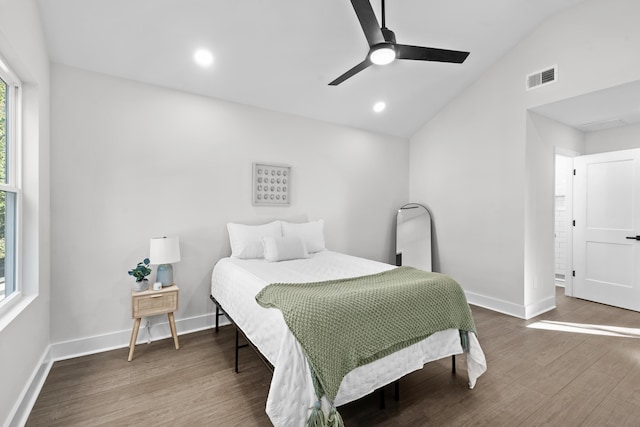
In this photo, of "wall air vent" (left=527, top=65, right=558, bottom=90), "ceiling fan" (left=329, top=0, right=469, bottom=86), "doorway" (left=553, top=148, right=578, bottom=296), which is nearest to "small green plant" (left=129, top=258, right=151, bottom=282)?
"ceiling fan" (left=329, top=0, right=469, bottom=86)

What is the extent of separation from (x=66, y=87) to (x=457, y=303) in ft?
12.2

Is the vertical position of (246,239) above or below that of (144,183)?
below

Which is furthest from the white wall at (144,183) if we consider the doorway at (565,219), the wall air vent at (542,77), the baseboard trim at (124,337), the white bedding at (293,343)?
the doorway at (565,219)

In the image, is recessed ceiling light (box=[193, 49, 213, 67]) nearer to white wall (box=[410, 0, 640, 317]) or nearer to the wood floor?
the wood floor

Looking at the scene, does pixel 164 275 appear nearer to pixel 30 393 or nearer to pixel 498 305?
pixel 30 393

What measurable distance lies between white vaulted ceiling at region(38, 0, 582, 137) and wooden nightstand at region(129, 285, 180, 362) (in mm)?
2056

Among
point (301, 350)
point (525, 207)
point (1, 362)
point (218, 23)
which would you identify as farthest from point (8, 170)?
point (525, 207)

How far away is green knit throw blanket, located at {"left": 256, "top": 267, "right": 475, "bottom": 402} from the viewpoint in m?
1.57

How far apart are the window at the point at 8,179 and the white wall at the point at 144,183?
1.83 feet

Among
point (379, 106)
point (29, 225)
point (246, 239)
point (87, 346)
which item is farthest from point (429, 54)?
point (87, 346)

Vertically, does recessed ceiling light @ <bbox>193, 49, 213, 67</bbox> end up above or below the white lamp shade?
above

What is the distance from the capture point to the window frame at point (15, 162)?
201 cm

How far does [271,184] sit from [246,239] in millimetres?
818

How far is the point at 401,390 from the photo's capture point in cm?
218
